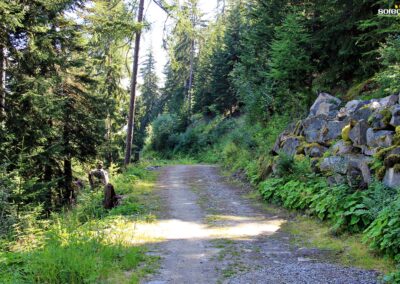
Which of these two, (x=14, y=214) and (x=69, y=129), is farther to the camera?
(x=69, y=129)

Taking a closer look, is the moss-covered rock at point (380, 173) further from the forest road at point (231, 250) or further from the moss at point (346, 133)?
the moss at point (346, 133)

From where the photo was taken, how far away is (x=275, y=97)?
18.0 metres

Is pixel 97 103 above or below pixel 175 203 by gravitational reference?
above

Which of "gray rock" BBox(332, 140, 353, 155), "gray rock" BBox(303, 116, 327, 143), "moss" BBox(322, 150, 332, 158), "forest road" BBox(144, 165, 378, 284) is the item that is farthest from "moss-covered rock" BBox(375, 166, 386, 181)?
"gray rock" BBox(303, 116, 327, 143)

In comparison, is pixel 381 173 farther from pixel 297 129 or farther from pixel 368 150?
pixel 297 129

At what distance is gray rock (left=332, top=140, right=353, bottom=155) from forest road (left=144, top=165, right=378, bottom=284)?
2.19m

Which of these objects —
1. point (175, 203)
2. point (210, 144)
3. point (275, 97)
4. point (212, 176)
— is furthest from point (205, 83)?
point (175, 203)

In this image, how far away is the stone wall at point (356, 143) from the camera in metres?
6.72

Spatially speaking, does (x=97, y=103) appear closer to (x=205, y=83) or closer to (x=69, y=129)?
(x=69, y=129)

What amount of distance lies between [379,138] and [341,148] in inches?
55.2

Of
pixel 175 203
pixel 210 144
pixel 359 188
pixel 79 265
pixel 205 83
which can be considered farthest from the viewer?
pixel 205 83

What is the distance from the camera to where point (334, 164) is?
809cm

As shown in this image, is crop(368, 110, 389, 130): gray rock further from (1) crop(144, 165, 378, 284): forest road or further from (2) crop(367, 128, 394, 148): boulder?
(1) crop(144, 165, 378, 284): forest road

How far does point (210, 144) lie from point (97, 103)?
1677 cm
